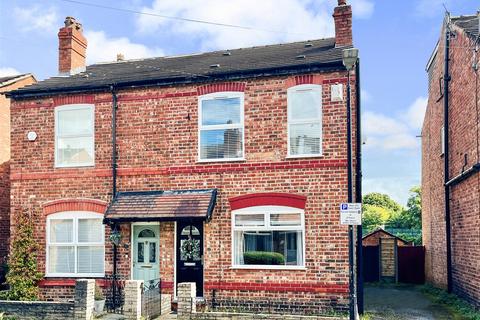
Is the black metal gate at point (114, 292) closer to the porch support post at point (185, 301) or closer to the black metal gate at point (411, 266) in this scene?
the porch support post at point (185, 301)

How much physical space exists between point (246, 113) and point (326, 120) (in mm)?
2133

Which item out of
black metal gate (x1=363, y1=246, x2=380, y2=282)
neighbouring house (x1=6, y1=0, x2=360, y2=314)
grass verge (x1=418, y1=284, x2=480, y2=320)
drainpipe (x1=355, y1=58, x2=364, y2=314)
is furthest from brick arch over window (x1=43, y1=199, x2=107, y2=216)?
black metal gate (x1=363, y1=246, x2=380, y2=282)

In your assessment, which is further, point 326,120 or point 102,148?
point 102,148

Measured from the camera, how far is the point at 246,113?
544 inches

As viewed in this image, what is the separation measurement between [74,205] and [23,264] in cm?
215

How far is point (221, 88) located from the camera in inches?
552

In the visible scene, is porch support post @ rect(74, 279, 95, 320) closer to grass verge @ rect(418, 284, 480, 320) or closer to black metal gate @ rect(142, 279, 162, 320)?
black metal gate @ rect(142, 279, 162, 320)

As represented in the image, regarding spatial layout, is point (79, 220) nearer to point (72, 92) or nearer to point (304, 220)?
point (72, 92)

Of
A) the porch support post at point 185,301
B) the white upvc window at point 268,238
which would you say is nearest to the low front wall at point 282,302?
the white upvc window at point 268,238

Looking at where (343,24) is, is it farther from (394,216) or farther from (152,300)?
(394,216)

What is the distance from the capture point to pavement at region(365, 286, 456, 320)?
13242mm

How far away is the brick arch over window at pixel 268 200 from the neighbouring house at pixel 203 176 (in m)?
0.03

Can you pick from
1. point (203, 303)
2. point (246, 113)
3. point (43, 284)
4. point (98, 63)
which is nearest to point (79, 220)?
point (43, 284)

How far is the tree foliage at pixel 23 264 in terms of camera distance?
14.3 m
